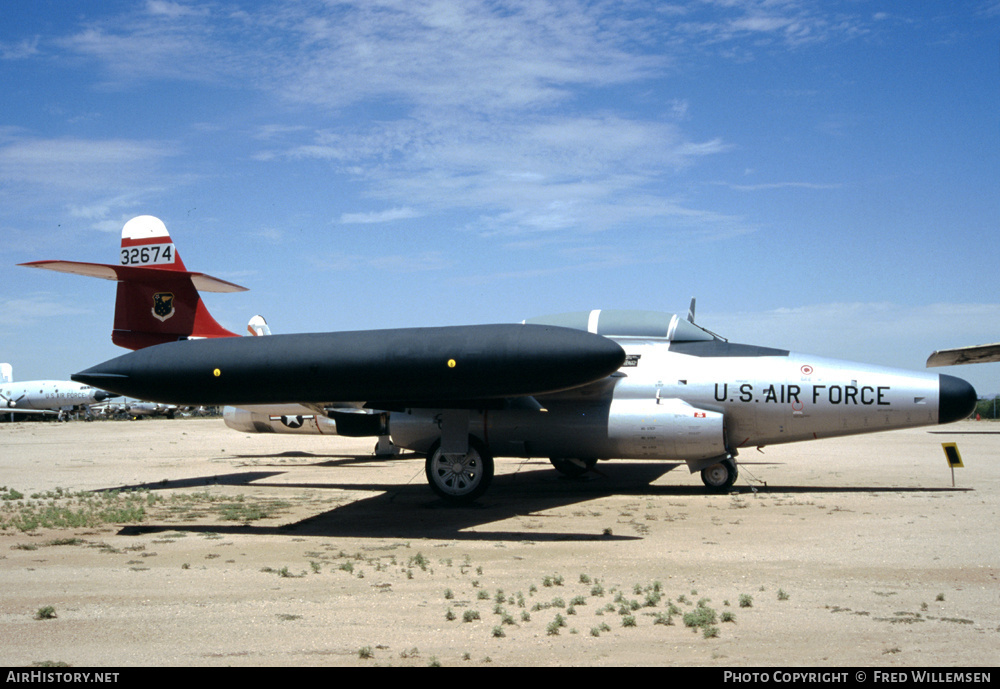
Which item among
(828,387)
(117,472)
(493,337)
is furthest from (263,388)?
(117,472)

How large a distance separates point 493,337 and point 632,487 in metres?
6.32

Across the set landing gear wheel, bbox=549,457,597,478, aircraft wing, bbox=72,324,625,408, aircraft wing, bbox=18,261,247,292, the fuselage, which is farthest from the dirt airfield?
aircraft wing, bbox=18,261,247,292

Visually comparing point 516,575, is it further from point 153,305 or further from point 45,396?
point 45,396

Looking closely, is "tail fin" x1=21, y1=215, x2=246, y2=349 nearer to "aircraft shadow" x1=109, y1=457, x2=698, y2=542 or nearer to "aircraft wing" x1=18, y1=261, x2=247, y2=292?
"aircraft wing" x1=18, y1=261, x2=247, y2=292

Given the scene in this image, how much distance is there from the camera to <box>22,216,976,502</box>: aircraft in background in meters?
10.4

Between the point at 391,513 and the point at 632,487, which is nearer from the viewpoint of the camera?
the point at 391,513

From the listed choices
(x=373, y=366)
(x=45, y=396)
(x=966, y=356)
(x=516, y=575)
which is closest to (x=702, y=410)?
(x=373, y=366)

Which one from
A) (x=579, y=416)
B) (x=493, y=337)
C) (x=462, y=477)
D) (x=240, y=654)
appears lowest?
(x=240, y=654)

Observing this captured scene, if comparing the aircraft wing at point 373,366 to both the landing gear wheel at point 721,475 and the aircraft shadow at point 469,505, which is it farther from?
the landing gear wheel at point 721,475

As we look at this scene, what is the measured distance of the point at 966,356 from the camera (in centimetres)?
3659

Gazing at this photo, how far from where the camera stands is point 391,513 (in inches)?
490

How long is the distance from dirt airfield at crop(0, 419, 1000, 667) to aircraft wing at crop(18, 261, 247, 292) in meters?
4.14

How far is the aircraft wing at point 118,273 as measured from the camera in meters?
14.7

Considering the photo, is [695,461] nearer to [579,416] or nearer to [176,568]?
[579,416]
